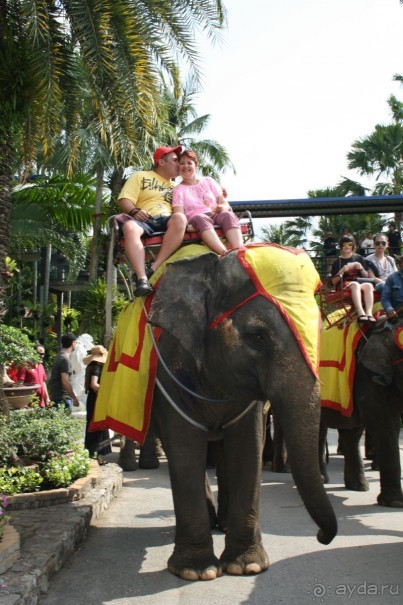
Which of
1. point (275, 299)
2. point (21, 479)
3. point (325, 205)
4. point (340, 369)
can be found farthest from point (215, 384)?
point (325, 205)

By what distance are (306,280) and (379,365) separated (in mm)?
3258

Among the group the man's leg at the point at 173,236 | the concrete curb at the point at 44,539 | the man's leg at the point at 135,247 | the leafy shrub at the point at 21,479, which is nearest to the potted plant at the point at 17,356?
the leafy shrub at the point at 21,479

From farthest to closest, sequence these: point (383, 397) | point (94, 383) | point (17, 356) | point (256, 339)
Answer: point (94, 383) < point (17, 356) < point (383, 397) < point (256, 339)

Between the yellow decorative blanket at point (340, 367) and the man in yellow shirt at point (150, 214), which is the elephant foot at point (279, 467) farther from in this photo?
the man in yellow shirt at point (150, 214)

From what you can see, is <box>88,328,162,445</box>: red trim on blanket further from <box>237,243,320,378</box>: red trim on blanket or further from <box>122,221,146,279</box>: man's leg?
<box>237,243,320,378</box>: red trim on blanket

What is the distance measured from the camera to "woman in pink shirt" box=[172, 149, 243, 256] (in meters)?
6.40

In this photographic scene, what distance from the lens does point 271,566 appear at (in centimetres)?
601

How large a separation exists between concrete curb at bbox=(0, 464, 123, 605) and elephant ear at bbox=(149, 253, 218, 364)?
1.85 meters

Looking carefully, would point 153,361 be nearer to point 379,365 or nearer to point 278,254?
point 278,254

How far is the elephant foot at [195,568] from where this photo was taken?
562 cm

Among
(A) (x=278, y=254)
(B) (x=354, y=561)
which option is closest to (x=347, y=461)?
(B) (x=354, y=561)

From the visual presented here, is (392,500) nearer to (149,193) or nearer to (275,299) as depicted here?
(275,299)

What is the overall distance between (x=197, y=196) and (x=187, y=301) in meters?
1.74

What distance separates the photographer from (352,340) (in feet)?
30.4
